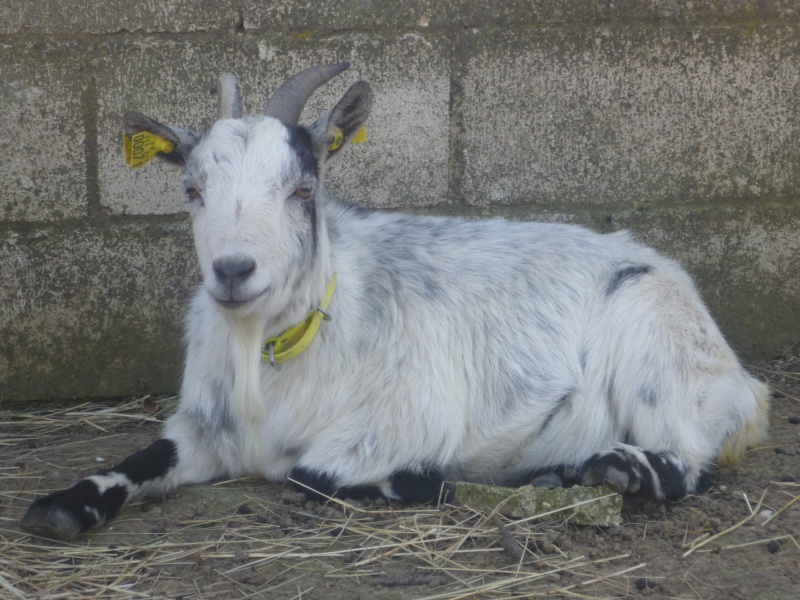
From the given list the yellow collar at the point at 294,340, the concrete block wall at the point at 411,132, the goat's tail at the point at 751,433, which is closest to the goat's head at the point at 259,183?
the yellow collar at the point at 294,340

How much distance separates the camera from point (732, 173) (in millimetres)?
4156

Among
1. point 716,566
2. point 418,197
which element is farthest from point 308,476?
point 418,197

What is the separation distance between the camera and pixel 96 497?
2801 millimetres

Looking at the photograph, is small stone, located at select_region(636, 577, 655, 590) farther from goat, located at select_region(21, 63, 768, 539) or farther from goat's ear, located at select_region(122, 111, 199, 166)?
goat's ear, located at select_region(122, 111, 199, 166)

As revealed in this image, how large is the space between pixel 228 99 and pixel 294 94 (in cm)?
21

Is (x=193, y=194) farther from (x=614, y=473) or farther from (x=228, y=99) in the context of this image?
(x=614, y=473)

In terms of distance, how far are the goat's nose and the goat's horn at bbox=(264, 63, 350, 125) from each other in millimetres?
555

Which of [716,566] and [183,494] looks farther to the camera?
[183,494]

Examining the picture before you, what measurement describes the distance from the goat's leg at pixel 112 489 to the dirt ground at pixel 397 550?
0.04 m

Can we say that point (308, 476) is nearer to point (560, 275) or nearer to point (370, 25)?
point (560, 275)

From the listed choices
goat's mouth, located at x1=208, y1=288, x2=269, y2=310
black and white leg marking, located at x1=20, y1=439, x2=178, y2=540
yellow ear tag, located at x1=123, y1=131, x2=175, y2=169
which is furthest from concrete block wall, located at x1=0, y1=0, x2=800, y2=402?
goat's mouth, located at x1=208, y1=288, x2=269, y2=310

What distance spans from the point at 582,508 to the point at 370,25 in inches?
81.4

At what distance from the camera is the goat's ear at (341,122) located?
296 cm

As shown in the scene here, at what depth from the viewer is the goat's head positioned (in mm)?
2623
